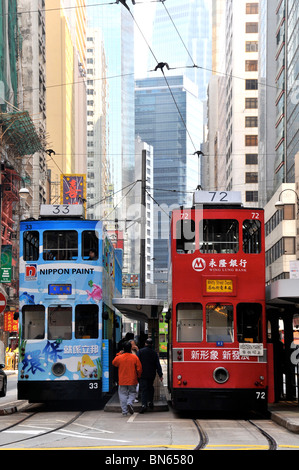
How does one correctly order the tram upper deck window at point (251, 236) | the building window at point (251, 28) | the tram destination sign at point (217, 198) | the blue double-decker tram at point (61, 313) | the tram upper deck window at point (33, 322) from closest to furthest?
the tram upper deck window at point (251, 236), the tram destination sign at point (217, 198), the blue double-decker tram at point (61, 313), the tram upper deck window at point (33, 322), the building window at point (251, 28)

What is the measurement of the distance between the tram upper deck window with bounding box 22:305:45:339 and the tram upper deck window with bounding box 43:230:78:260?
4.33ft

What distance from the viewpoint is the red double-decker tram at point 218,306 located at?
17078 millimetres

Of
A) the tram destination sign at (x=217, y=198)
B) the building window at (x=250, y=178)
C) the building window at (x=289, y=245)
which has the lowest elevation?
the tram destination sign at (x=217, y=198)

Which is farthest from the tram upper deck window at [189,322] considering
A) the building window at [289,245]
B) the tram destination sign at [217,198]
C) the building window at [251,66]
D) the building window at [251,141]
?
the building window at [251,66]

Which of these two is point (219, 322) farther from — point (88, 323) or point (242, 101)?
point (242, 101)

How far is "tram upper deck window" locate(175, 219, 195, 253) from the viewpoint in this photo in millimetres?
17703

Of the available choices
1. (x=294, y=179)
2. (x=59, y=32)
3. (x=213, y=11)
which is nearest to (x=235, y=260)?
(x=294, y=179)

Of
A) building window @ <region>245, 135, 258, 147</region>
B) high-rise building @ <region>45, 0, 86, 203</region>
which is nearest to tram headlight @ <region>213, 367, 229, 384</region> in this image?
high-rise building @ <region>45, 0, 86, 203</region>

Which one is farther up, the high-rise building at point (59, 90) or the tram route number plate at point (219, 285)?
the high-rise building at point (59, 90)

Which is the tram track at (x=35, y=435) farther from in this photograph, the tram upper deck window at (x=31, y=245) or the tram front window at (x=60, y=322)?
the tram upper deck window at (x=31, y=245)

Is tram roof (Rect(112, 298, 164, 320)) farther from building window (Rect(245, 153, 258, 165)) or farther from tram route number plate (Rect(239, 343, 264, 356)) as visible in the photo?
building window (Rect(245, 153, 258, 165))

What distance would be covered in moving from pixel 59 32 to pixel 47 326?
101 m

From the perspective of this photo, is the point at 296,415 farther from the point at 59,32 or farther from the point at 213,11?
the point at 213,11

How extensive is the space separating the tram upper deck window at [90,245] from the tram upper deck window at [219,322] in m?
3.53
